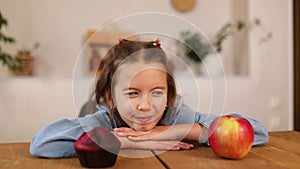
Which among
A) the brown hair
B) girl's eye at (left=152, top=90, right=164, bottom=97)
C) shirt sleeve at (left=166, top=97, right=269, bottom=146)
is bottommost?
shirt sleeve at (left=166, top=97, right=269, bottom=146)

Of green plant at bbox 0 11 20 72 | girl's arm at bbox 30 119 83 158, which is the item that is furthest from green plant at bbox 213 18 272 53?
girl's arm at bbox 30 119 83 158

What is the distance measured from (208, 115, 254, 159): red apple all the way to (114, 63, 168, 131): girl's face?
137 mm

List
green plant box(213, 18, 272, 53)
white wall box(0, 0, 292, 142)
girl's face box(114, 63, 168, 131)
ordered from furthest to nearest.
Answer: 1. green plant box(213, 18, 272, 53)
2. white wall box(0, 0, 292, 142)
3. girl's face box(114, 63, 168, 131)

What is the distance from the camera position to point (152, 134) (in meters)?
0.71

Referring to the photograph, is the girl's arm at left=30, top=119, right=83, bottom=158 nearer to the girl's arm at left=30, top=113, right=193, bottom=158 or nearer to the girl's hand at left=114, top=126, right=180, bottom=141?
the girl's arm at left=30, top=113, right=193, bottom=158

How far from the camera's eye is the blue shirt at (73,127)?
0.65 m

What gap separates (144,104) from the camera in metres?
0.61

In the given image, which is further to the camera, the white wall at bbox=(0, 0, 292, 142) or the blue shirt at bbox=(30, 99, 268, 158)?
the white wall at bbox=(0, 0, 292, 142)

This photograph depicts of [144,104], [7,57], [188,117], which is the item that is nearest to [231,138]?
[188,117]

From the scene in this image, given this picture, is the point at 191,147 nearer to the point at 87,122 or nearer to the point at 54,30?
the point at 87,122

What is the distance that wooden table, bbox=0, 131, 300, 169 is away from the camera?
623mm

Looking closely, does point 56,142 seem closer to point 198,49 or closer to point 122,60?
point 122,60

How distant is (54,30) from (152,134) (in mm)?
2221

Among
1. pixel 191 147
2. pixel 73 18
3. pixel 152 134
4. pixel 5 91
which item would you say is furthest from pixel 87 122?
pixel 73 18
